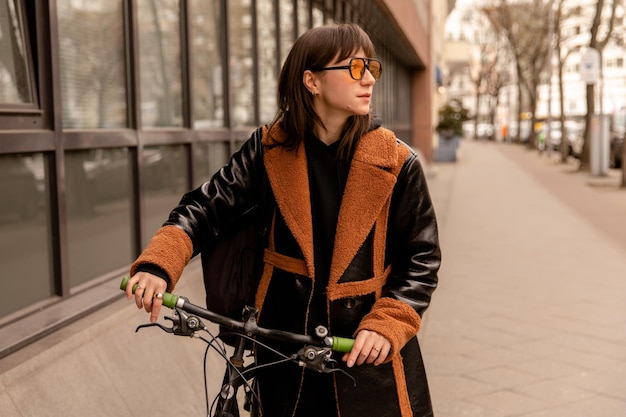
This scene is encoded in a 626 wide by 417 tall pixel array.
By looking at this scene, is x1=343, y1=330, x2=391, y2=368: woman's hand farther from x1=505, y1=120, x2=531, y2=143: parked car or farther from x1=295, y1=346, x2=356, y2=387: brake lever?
x1=505, y1=120, x2=531, y2=143: parked car

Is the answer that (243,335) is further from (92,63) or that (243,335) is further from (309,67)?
(92,63)

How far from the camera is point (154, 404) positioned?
150 inches

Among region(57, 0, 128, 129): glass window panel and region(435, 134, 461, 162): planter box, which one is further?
region(435, 134, 461, 162): planter box

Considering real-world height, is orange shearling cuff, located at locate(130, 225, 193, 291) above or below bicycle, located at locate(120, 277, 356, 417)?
above

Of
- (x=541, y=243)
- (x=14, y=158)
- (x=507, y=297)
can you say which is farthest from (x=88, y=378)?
(x=541, y=243)

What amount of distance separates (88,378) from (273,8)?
5.96 meters

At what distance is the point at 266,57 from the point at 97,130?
4267mm

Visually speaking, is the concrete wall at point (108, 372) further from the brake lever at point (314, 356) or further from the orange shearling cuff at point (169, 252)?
the brake lever at point (314, 356)

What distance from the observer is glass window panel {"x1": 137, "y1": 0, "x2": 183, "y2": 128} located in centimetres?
542

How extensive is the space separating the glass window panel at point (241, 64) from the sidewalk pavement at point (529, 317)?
7.51 ft

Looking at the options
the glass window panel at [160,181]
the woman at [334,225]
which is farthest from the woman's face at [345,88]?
the glass window panel at [160,181]

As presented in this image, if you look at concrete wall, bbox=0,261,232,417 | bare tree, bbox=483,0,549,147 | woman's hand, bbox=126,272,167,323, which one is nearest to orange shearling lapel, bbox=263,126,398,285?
woman's hand, bbox=126,272,167,323

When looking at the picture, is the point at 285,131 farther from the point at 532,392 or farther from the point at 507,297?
the point at 507,297

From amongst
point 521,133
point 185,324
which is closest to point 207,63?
point 185,324
